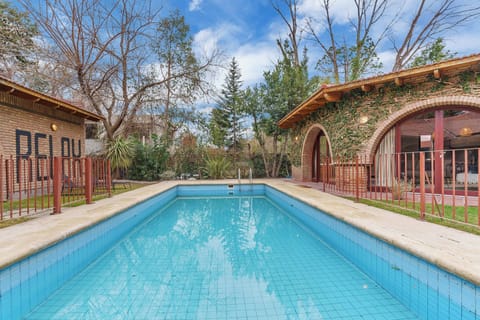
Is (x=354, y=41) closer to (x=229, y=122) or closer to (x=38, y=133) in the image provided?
(x=229, y=122)

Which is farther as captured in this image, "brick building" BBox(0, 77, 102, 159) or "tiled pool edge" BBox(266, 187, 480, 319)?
"brick building" BBox(0, 77, 102, 159)

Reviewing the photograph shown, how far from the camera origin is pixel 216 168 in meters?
14.6

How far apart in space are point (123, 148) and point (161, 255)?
8473mm

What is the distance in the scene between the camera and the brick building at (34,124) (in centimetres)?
691

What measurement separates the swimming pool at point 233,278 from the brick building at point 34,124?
4540mm

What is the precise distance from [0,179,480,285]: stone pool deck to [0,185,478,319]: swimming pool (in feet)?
0.40

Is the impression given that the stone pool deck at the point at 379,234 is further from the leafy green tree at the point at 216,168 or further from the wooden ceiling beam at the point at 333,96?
the leafy green tree at the point at 216,168

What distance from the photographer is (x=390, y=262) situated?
3.22 metres

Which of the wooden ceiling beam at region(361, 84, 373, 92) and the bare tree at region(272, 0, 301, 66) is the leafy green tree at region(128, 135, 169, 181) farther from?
the bare tree at region(272, 0, 301, 66)

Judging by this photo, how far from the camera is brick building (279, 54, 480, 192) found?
6375mm

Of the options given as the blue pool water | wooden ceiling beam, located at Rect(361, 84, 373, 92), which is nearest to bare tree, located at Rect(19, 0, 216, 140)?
wooden ceiling beam, located at Rect(361, 84, 373, 92)

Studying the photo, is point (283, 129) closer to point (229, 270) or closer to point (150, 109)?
point (150, 109)

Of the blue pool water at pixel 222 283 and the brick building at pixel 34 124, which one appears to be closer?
the blue pool water at pixel 222 283

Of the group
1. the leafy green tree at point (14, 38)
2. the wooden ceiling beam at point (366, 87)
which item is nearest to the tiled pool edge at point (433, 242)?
the wooden ceiling beam at point (366, 87)
